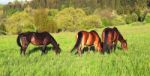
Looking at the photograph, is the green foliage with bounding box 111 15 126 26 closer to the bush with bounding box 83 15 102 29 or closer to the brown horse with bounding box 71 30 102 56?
the bush with bounding box 83 15 102 29

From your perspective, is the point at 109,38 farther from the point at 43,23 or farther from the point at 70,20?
the point at 43,23

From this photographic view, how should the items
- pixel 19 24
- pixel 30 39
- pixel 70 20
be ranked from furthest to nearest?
pixel 70 20, pixel 19 24, pixel 30 39

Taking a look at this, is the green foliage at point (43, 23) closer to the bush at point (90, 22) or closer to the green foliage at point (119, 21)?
the bush at point (90, 22)

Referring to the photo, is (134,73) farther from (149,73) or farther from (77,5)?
(77,5)

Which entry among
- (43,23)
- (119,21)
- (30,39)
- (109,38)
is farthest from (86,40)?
(119,21)

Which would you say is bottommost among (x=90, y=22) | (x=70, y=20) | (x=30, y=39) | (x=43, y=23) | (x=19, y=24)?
(x=90, y=22)

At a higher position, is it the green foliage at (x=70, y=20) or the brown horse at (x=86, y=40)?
the brown horse at (x=86, y=40)

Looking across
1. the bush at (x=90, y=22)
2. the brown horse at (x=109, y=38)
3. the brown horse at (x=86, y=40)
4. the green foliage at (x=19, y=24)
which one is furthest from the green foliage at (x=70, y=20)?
the brown horse at (x=86, y=40)

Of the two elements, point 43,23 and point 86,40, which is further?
point 43,23

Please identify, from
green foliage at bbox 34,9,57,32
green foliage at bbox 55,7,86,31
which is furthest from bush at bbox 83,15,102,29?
green foliage at bbox 34,9,57,32

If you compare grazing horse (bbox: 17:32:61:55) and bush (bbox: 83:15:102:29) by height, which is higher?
grazing horse (bbox: 17:32:61:55)

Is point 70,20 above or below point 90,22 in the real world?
above

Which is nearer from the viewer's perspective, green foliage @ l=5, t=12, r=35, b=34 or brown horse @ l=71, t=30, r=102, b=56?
brown horse @ l=71, t=30, r=102, b=56

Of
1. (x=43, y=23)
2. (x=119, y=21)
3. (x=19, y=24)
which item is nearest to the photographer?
(x=19, y=24)
